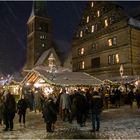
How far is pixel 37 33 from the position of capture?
7169 centimetres

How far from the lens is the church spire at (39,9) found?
74.4 meters

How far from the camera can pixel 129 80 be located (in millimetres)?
31656

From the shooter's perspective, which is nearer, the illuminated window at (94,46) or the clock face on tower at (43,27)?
the illuminated window at (94,46)

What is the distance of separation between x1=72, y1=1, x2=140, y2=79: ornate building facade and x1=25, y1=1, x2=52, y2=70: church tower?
2668cm

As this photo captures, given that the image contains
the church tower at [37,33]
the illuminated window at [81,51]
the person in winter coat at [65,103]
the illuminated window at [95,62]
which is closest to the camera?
the person in winter coat at [65,103]

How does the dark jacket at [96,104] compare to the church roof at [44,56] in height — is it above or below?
below

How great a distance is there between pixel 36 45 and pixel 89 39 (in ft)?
101

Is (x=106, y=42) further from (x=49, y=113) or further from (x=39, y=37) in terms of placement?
(x=39, y=37)

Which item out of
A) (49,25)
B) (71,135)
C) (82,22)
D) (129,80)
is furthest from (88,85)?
(49,25)

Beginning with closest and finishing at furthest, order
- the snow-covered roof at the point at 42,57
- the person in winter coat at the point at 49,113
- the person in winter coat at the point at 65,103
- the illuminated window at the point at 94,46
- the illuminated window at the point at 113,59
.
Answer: the person in winter coat at the point at 49,113, the person in winter coat at the point at 65,103, the illuminated window at the point at 113,59, the illuminated window at the point at 94,46, the snow-covered roof at the point at 42,57

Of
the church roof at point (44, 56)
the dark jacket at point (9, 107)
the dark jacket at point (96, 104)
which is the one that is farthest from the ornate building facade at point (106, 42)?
the dark jacket at point (9, 107)

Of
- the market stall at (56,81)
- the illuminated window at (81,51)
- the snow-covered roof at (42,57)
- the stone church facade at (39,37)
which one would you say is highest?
the stone church facade at (39,37)

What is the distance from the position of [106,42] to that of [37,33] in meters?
36.2

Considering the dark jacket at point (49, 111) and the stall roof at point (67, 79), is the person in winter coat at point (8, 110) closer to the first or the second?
the dark jacket at point (49, 111)
